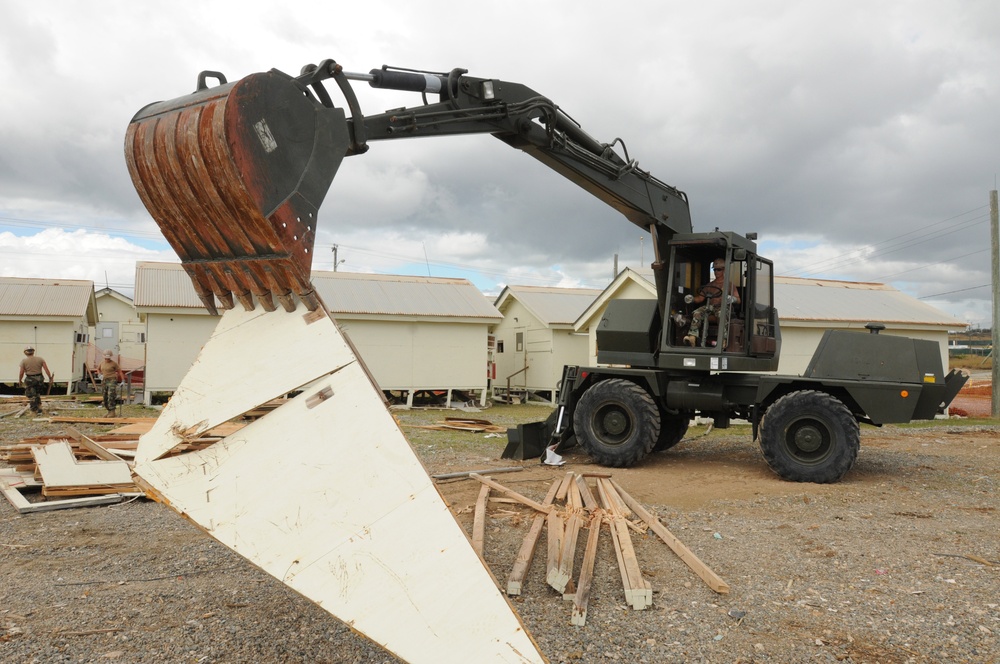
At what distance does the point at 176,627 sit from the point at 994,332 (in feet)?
68.0

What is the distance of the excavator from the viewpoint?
3.73 meters

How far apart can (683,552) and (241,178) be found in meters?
4.27

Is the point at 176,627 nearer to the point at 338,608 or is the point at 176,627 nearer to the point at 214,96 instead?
the point at 338,608

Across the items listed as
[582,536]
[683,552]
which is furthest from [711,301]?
[683,552]

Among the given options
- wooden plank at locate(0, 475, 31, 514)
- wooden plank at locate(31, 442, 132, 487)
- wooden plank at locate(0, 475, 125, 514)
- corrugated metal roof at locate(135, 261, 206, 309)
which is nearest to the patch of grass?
corrugated metal roof at locate(135, 261, 206, 309)

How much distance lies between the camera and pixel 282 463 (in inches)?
144

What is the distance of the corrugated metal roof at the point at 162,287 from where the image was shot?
19.7 metres

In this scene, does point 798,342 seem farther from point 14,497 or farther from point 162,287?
point 14,497

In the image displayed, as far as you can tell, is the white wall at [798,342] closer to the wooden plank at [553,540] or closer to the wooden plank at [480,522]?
the wooden plank at [480,522]

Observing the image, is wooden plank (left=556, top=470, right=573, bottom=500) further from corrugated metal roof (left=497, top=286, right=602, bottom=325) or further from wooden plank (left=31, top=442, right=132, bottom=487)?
corrugated metal roof (left=497, top=286, right=602, bottom=325)

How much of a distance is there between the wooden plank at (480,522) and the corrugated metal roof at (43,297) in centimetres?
2222

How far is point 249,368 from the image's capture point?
3.97 metres

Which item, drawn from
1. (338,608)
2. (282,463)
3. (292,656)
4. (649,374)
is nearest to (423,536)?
(338,608)

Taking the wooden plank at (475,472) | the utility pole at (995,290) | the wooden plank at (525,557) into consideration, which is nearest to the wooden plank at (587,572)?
the wooden plank at (525,557)
